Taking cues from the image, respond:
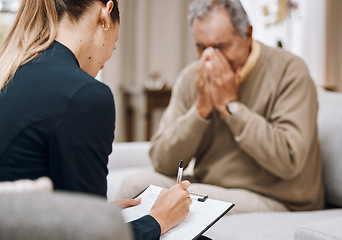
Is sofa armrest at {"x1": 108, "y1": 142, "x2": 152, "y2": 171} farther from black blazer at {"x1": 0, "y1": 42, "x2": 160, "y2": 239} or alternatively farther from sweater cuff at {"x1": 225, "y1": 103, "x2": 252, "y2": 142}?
black blazer at {"x1": 0, "y1": 42, "x2": 160, "y2": 239}

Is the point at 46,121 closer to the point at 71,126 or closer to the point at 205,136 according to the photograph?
the point at 71,126

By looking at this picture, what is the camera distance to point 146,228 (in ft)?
2.41

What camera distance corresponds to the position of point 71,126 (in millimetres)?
627

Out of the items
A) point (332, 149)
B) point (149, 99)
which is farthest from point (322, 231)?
point (149, 99)

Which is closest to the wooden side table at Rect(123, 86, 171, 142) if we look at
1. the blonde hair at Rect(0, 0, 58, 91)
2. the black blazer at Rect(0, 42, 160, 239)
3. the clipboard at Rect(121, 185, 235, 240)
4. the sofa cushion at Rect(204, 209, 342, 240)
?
the sofa cushion at Rect(204, 209, 342, 240)

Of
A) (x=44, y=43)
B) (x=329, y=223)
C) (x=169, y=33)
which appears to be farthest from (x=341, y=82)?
(x=44, y=43)

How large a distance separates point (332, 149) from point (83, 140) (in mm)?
1049

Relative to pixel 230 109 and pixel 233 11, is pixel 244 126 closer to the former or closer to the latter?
pixel 230 109

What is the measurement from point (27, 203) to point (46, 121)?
0.23m

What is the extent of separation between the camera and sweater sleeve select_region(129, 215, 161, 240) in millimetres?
708

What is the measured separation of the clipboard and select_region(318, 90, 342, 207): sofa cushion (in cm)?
67

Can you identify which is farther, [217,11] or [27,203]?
[217,11]

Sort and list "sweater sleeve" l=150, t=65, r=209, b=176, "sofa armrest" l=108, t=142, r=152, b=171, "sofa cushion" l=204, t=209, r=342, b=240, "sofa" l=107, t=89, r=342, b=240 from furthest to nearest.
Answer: "sofa armrest" l=108, t=142, r=152, b=171 → "sweater sleeve" l=150, t=65, r=209, b=176 → "sofa cushion" l=204, t=209, r=342, b=240 → "sofa" l=107, t=89, r=342, b=240

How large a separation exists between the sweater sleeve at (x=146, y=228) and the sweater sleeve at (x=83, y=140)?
0.10 meters
